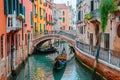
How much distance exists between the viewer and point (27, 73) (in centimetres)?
1922

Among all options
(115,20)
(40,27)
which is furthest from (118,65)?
(40,27)

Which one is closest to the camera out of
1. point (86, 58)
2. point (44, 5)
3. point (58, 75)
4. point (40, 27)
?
point (58, 75)

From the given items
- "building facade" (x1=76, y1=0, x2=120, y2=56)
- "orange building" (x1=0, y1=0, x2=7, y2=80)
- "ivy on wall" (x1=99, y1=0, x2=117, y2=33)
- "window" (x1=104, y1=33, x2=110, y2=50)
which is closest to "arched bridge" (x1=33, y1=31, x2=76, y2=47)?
"building facade" (x1=76, y1=0, x2=120, y2=56)

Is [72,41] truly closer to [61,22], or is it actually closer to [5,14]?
[5,14]

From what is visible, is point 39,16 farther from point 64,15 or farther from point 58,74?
point 64,15

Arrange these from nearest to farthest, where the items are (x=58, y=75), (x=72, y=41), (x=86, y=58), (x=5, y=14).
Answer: (x=5, y=14) → (x=58, y=75) → (x=86, y=58) → (x=72, y=41)

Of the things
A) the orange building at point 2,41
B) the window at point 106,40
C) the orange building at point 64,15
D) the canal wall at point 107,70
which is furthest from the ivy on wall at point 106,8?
the orange building at point 64,15

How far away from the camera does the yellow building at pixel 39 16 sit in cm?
3279

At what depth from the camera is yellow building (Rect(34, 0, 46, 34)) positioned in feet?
108

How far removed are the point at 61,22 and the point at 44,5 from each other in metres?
23.5

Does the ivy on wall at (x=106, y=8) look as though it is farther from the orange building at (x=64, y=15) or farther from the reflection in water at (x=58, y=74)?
the orange building at (x=64, y=15)

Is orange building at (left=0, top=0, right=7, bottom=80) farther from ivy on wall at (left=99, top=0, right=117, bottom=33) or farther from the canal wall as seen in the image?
ivy on wall at (left=99, top=0, right=117, bottom=33)

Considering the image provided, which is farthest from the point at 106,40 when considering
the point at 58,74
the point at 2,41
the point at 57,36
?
the point at 57,36

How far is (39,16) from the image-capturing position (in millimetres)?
35062
